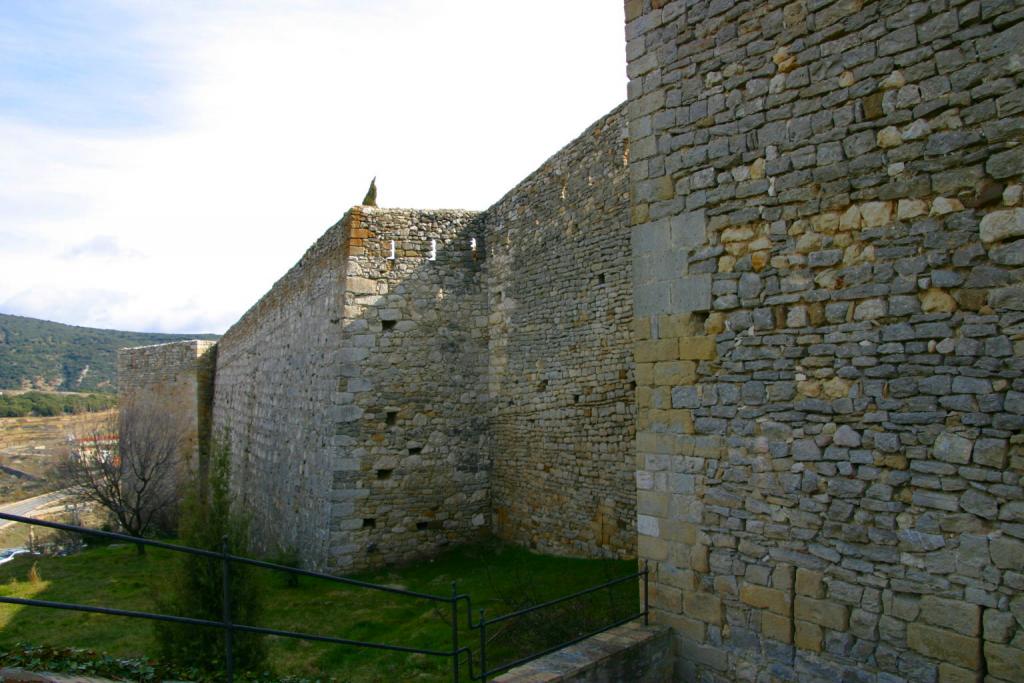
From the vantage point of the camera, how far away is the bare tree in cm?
1909

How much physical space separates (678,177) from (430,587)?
764 cm

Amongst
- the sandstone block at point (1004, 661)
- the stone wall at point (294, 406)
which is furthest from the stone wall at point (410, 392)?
the sandstone block at point (1004, 661)

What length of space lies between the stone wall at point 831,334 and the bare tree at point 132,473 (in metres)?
17.3

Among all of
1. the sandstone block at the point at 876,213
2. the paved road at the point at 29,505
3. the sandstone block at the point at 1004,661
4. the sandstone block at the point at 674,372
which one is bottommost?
the paved road at the point at 29,505

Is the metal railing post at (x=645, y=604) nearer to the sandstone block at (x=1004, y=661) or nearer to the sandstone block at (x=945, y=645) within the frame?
the sandstone block at (x=945, y=645)

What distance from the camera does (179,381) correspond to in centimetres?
2475

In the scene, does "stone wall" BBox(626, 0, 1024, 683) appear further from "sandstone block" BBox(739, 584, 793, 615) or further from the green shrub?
the green shrub

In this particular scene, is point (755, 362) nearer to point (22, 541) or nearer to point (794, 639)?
point (794, 639)

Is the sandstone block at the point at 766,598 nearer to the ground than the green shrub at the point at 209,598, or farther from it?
farther from it

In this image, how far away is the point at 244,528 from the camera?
9102mm

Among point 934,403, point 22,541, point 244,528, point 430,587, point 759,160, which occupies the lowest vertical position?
point 22,541

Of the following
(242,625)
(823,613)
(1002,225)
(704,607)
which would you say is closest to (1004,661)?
(823,613)

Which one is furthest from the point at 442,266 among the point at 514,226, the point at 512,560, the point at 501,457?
the point at 512,560

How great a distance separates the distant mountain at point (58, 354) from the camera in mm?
66312
